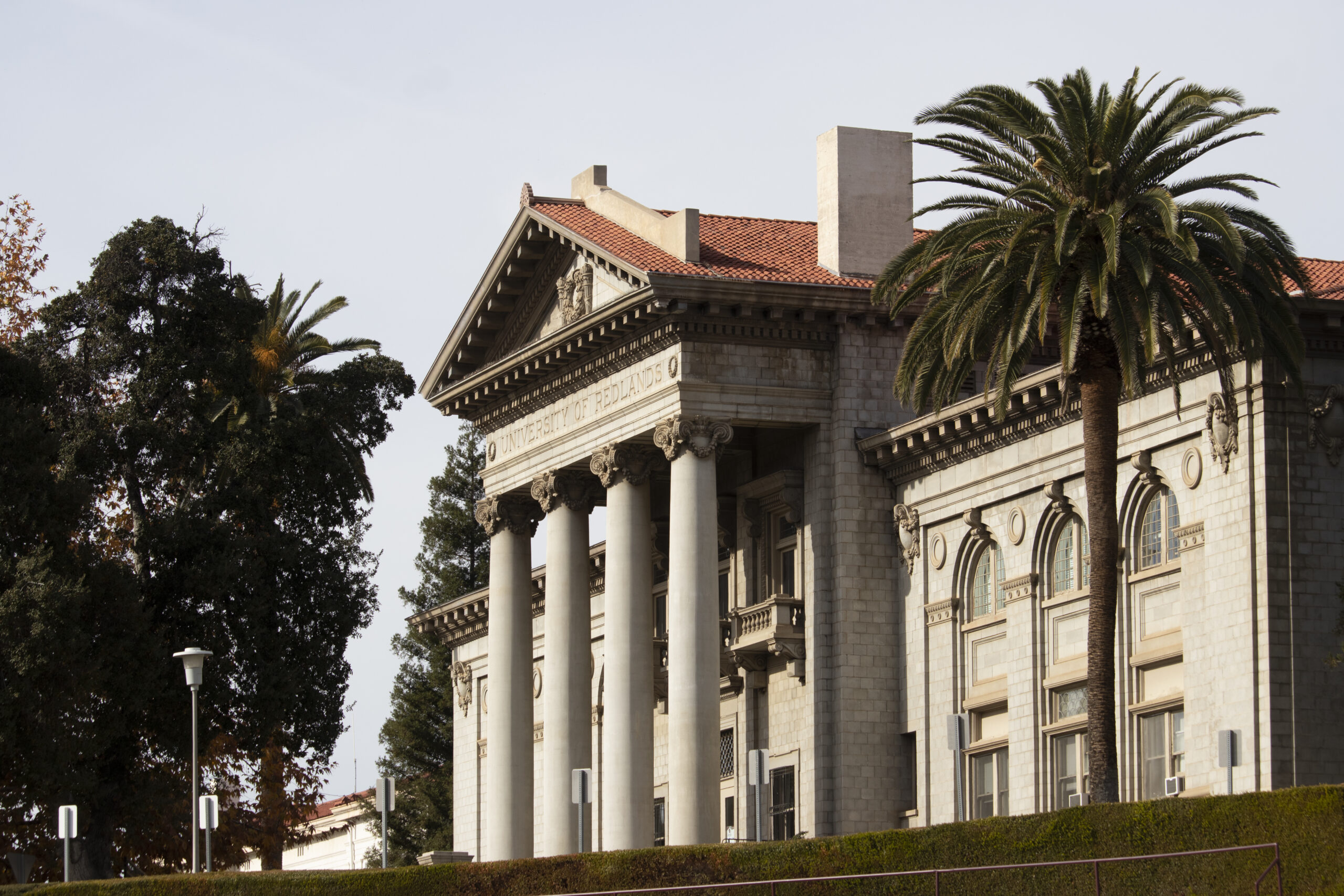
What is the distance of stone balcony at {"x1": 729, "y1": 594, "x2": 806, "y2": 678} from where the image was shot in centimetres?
4647

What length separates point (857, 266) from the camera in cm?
4753

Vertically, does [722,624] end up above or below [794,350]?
below

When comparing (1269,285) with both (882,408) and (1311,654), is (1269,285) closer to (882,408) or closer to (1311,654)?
(1311,654)

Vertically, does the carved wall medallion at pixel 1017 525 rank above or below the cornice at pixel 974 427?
below

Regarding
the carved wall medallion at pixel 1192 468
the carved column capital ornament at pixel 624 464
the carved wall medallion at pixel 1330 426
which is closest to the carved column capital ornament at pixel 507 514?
the carved column capital ornament at pixel 624 464

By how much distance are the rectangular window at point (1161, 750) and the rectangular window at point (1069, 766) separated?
5.59 ft

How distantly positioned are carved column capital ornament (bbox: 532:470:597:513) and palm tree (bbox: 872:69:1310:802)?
→ 1627 cm

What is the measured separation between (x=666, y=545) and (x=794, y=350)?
884 centimetres

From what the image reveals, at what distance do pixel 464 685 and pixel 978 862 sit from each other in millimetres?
38275

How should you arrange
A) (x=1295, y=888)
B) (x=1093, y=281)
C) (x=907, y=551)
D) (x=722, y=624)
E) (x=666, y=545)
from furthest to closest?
1. (x=666, y=545)
2. (x=722, y=624)
3. (x=907, y=551)
4. (x=1093, y=281)
5. (x=1295, y=888)

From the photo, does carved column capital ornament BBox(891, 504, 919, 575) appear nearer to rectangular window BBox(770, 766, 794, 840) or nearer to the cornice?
the cornice

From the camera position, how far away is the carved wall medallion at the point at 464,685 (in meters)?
66.8

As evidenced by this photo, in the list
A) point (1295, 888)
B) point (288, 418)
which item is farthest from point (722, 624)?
point (1295, 888)

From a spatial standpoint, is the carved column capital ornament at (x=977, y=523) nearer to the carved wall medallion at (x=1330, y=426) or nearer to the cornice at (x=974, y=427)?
the cornice at (x=974, y=427)
